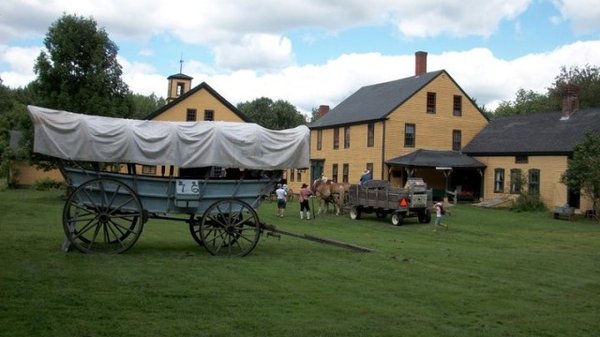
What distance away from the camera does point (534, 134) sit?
3834 centimetres

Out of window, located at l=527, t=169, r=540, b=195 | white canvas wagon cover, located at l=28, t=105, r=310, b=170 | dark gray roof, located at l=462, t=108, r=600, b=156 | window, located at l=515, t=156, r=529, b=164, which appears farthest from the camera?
window, located at l=515, t=156, r=529, b=164

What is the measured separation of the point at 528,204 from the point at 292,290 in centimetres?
2833

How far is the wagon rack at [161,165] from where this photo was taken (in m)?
11.8

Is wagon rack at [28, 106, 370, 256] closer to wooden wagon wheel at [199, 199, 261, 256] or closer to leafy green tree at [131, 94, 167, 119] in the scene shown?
wooden wagon wheel at [199, 199, 261, 256]

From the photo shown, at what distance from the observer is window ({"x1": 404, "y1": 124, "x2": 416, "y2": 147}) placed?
42094 millimetres


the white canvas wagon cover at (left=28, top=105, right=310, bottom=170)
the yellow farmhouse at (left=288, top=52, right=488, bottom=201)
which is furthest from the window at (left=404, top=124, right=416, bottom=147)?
the white canvas wagon cover at (left=28, top=105, right=310, bottom=170)

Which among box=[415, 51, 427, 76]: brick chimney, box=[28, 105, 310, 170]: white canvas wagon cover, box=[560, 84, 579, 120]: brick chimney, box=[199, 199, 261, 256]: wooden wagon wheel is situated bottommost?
box=[199, 199, 261, 256]: wooden wagon wheel

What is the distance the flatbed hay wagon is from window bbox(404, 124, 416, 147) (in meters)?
16.1

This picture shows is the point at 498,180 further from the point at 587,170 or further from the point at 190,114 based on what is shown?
the point at 190,114

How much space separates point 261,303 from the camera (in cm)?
811

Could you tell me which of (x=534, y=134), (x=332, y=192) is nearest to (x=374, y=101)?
(x=534, y=134)

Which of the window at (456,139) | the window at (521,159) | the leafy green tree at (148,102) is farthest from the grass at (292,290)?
the leafy green tree at (148,102)

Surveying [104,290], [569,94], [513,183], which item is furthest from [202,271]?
[569,94]

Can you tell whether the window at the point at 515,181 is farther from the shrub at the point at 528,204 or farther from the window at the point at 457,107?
the window at the point at 457,107
